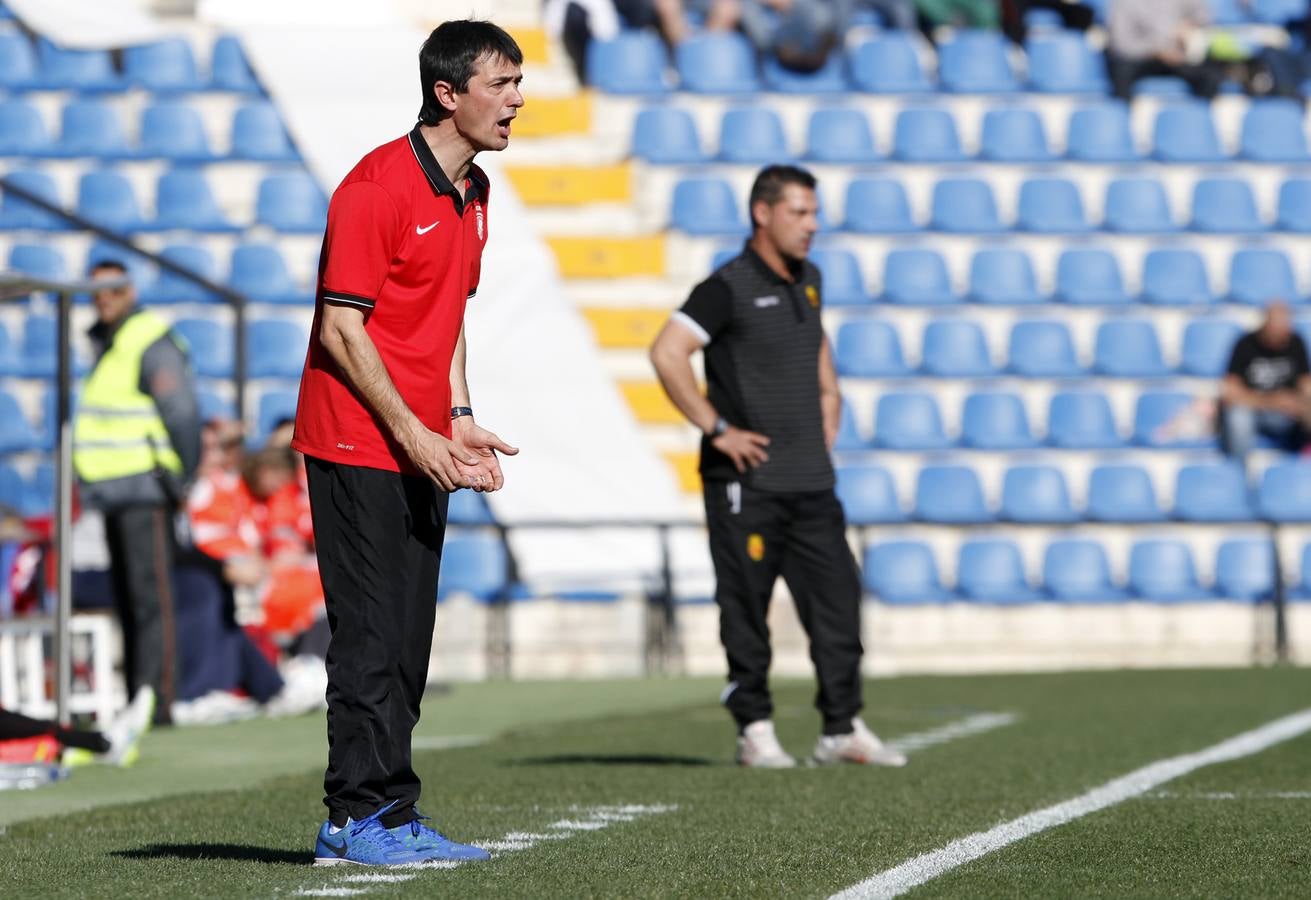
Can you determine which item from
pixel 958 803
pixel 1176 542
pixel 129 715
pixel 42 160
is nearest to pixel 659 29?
pixel 42 160

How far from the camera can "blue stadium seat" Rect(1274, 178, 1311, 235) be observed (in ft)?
58.1

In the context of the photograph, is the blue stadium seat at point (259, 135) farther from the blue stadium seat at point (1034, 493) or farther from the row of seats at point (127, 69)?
the blue stadium seat at point (1034, 493)

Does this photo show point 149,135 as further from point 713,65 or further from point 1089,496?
point 1089,496

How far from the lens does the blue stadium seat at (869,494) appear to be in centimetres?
1580

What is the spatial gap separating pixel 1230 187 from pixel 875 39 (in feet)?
9.99

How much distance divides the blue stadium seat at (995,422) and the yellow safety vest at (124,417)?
301 inches

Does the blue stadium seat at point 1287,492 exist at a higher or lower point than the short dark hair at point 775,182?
lower

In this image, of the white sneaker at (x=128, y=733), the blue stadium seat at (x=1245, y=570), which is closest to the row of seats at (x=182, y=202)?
the blue stadium seat at (x=1245, y=570)

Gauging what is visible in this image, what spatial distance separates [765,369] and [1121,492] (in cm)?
875

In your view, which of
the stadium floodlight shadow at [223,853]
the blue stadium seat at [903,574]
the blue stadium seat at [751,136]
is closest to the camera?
the stadium floodlight shadow at [223,853]

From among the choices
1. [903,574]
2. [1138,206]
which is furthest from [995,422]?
[1138,206]

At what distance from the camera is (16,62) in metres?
18.6

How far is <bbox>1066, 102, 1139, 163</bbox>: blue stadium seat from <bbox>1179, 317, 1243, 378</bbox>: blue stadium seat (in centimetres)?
172

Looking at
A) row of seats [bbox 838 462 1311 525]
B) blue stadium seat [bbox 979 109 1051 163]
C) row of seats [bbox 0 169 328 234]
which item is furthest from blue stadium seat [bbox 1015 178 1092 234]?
row of seats [bbox 0 169 328 234]
